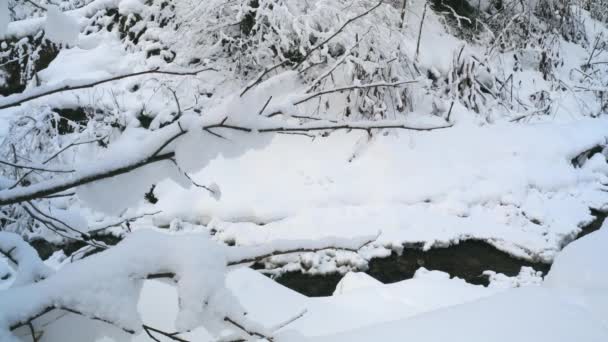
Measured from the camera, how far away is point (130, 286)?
0.92 m

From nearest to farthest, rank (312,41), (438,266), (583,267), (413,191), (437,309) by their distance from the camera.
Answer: (437,309)
(583,267)
(438,266)
(413,191)
(312,41)

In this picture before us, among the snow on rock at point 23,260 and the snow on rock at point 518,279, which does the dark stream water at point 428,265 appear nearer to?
the snow on rock at point 518,279

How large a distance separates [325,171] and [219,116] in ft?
13.3

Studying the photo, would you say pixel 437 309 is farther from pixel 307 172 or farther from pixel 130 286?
pixel 307 172

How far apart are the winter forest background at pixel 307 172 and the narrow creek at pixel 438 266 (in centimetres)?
2

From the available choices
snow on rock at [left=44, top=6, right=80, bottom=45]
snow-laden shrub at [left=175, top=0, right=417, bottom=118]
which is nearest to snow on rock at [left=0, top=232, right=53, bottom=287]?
snow on rock at [left=44, top=6, right=80, bottom=45]

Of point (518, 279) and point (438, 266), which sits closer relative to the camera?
point (518, 279)

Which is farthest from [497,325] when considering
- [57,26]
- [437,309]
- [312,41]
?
[312,41]

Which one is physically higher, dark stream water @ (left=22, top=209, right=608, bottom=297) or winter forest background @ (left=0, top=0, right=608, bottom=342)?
winter forest background @ (left=0, top=0, right=608, bottom=342)

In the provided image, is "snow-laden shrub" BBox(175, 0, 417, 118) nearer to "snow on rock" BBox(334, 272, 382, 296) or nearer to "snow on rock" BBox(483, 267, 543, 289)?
"snow on rock" BBox(483, 267, 543, 289)

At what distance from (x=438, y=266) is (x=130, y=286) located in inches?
144

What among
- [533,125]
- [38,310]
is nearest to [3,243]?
[38,310]

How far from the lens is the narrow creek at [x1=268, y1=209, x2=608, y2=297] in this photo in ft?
12.9

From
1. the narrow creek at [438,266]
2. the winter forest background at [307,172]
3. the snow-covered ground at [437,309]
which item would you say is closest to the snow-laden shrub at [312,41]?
the winter forest background at [307,172]
